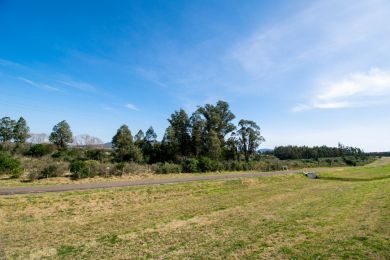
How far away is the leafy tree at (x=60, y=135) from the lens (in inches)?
2282

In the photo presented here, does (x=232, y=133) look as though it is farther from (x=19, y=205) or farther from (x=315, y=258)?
(x=315, y=258)

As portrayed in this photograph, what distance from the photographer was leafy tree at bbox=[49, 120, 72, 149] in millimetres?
57969

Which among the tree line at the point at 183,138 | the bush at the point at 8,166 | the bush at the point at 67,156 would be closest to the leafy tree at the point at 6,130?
the tree line at the point at 183,138

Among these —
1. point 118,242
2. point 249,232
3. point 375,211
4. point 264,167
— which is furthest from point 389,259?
point 264,167

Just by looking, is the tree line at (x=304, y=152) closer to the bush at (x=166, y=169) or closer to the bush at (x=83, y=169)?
the bush at (x=166, y=169)

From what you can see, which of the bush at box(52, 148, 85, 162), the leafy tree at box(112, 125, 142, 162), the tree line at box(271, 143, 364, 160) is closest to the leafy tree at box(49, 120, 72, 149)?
the bush at box(52, 148, 85, 162)

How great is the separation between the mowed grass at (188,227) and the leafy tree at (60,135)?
155ft

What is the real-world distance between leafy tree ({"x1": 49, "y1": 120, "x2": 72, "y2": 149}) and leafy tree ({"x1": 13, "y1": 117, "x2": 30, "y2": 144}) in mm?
8127

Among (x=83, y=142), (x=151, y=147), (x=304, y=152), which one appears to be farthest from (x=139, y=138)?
(x=304, y=152)

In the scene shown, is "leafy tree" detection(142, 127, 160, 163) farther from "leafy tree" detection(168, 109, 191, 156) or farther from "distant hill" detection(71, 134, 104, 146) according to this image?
"distant hill" detection(71, 134, 104, 146)

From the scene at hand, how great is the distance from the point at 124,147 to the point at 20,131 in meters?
35.0

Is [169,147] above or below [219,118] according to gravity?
below

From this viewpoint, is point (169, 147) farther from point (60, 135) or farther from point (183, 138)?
point (60, 135)

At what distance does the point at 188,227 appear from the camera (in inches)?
→ 395
